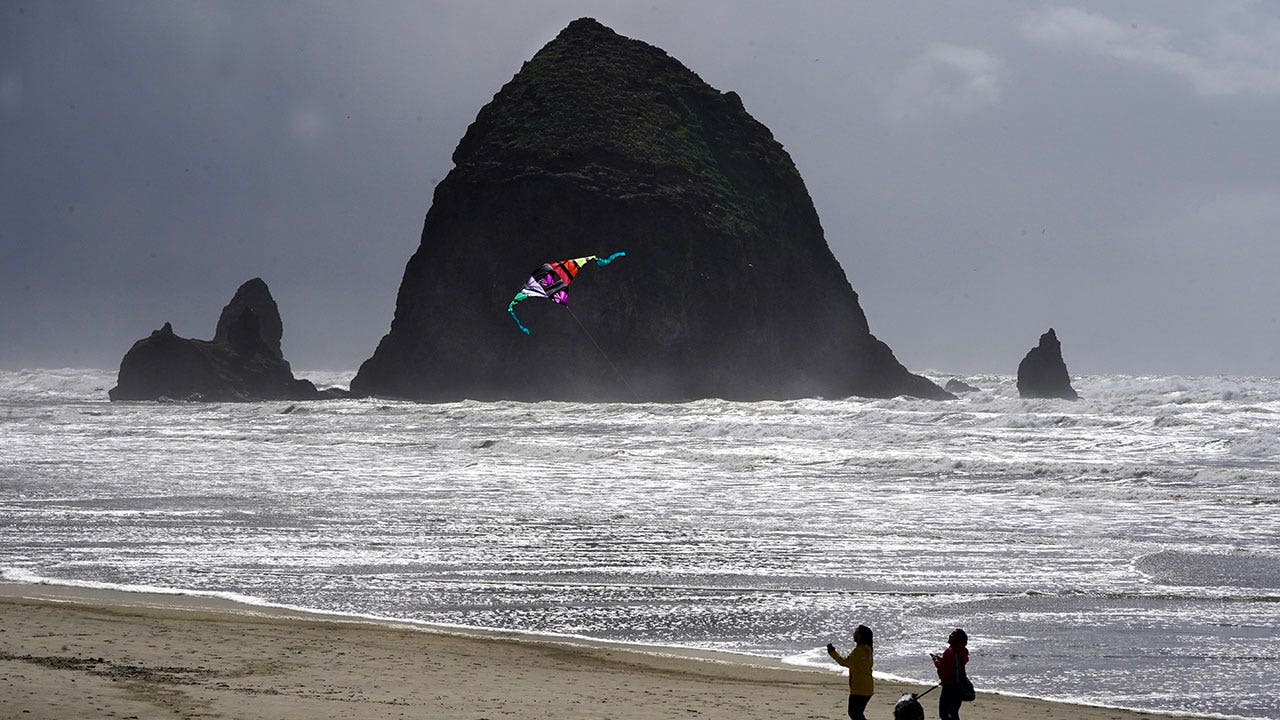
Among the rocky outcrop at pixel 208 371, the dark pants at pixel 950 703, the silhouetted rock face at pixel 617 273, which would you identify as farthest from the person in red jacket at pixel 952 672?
the rocky outcrop at pixel 208 371

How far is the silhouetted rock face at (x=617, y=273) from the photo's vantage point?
248ft

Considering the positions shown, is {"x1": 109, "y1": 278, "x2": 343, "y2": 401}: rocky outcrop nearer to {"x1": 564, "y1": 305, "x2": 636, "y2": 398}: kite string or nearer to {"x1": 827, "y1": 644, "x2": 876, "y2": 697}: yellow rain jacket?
{"x1": 564, "y1": 305, "x2": 636, "y2": 398}: kite string

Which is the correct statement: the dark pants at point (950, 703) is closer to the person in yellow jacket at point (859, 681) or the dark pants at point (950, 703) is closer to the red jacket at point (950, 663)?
the red jacket at point (950, 663)

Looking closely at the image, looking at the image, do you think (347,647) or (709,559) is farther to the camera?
(709,559)

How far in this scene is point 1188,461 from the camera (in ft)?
91.0

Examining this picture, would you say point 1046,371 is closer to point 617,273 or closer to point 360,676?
point 617,273

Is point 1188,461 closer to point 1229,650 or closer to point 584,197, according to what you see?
point 1229,650

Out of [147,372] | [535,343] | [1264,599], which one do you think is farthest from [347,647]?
[147,372]

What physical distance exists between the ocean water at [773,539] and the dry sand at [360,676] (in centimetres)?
77

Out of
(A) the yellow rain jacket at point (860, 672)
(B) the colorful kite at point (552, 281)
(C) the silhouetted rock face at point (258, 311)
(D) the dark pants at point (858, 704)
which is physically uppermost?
(C) the silhouetted rock face at point (258, 311)

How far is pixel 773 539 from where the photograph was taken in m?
16.7

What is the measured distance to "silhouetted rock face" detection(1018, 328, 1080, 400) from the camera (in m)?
82.9

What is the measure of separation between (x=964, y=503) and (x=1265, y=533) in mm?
5182

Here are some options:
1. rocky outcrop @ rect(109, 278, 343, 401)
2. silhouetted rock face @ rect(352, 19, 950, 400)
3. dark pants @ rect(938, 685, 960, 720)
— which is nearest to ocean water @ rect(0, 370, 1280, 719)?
dark pants @ rect(938, 685, 960, 720)
